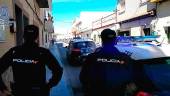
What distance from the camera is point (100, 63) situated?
179 inches

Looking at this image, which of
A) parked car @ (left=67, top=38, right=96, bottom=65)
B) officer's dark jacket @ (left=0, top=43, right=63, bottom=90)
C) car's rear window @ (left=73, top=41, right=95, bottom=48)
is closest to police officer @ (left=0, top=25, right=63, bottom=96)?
officer's dark jacket @ (left=0, top=43, right=63, bottom=90)

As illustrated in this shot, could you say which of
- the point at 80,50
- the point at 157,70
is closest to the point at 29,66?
the point at 157,70

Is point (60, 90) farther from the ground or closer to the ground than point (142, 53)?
closer to the ground

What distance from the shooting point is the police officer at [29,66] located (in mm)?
4305

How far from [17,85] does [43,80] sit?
295 mm

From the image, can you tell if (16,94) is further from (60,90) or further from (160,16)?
(160,16)

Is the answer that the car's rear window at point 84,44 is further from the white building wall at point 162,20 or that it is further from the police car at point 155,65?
the police car at point 155,65

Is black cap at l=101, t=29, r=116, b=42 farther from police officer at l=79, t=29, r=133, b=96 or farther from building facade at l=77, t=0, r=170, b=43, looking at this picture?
building facade at l=77, t=0, r=170, b=43

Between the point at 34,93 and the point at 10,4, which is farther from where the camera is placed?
the point at 10,4

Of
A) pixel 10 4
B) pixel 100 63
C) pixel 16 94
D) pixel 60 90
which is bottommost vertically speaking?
pixel 60 90

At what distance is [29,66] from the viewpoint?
4305 millimetres

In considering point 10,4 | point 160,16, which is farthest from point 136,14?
point 10,4

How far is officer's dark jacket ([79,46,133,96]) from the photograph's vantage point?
14.7ft

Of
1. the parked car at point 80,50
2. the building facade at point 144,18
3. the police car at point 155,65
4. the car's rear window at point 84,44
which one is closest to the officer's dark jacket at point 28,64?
the police car at point 155,65
